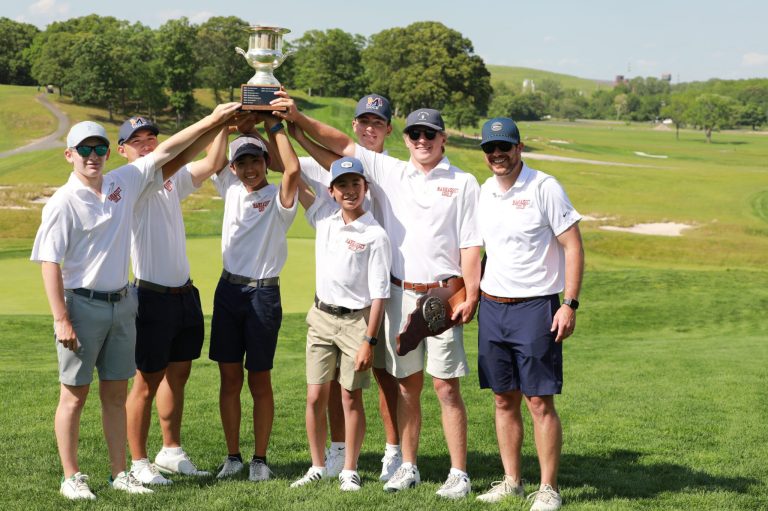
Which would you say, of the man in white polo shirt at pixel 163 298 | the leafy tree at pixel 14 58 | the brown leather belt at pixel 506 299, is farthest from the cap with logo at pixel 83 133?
the leafy tree at pixel 14 58

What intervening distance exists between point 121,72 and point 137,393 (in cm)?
6342

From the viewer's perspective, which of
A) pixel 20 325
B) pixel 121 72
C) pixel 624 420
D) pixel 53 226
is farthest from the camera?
pixel 121 72

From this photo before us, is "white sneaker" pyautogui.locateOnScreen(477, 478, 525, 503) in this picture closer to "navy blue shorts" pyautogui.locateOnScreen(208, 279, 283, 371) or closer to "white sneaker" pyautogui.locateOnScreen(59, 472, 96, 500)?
"navy blue shorts" pyautogui.locateOnScreen(208, 279, 283, 371)

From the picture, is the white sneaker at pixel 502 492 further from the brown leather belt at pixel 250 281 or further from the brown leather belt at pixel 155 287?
the brown leather belt at pixel 155 287

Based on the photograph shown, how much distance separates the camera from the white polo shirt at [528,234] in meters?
5.43

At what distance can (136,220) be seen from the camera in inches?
240

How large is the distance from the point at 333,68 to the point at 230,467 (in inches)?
3527

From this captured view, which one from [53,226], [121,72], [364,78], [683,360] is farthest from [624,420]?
[364,78]

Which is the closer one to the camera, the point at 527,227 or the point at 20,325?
the point at 527,227

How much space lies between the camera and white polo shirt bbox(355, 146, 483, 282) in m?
5.73

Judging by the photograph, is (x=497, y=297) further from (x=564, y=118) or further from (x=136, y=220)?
(x=564, y=118)

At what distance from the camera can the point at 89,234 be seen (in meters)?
5.28

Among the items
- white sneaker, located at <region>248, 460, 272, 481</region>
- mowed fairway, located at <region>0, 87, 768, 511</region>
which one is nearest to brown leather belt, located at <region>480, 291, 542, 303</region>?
mowed fairway, located at <region>0, 87, 768, 511</region>

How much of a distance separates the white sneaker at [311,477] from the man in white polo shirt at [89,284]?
0.96 meters
